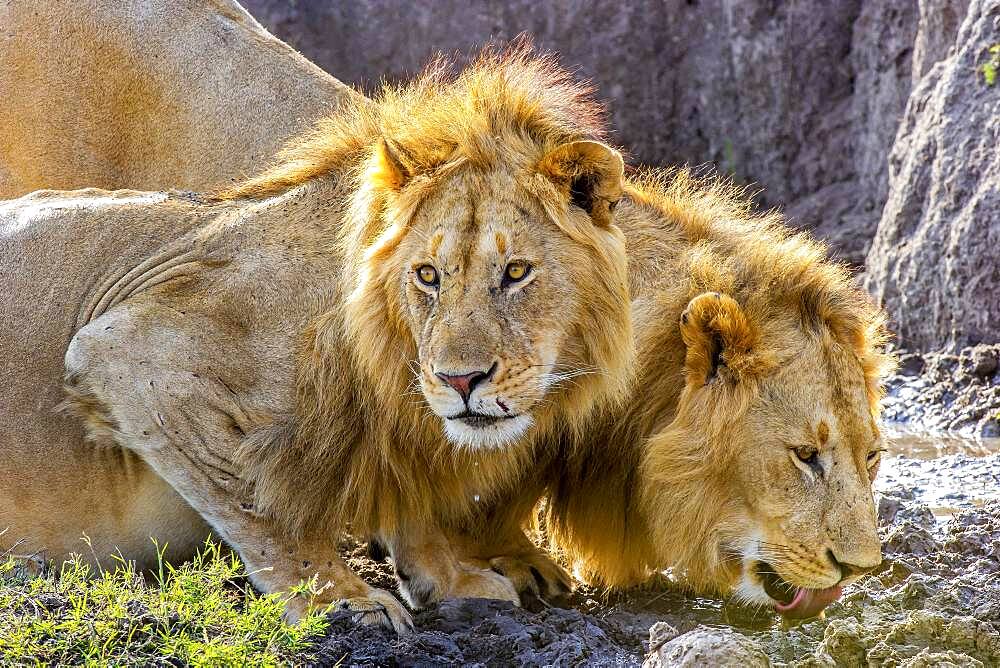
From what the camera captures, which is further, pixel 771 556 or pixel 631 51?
pixel 631 51

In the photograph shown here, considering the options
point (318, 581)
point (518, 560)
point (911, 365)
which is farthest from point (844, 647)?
point (911, 365)

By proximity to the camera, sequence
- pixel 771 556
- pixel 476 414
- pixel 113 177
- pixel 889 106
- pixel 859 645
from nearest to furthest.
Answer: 1. pixel 859 645
2. pixel 476 414
3. pixel 771 556
4. pixel 113 177
5. pixel 889 106

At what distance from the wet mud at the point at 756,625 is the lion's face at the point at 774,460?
17 cm

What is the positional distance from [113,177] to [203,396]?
2.76 metres

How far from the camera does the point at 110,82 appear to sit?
684 cm

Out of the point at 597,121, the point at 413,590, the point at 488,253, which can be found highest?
the point at 597,121

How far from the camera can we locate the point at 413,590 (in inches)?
178

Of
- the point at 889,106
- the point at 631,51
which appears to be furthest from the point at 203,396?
the point at 631,51

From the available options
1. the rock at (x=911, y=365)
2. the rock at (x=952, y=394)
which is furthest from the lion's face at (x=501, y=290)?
the rock at (x=911, y=365)

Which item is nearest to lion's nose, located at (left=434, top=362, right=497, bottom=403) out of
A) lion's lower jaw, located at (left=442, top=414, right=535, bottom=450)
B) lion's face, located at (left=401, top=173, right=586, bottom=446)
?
lion's face, located at (left=401, top=173, right=586, bottom=446)

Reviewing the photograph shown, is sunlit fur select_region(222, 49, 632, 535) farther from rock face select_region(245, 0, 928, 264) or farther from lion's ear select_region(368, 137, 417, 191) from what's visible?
rock face select_region(245, 0, 928, 264)

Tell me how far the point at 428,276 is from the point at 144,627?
4.02 ft

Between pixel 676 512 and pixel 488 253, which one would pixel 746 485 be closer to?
pixel 676 512

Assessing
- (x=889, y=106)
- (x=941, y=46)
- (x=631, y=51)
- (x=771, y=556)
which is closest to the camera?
(x=771, y=556)
